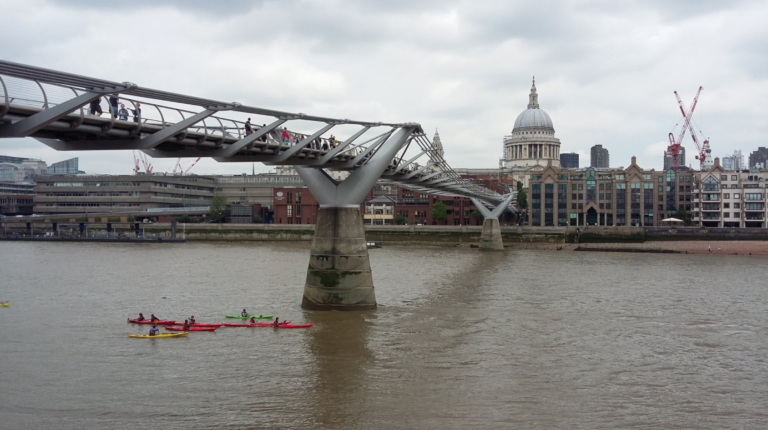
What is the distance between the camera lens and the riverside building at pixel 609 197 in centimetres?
10025

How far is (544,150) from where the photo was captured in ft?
504

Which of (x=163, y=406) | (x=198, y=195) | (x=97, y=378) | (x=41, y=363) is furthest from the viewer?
(x=198, y=195)

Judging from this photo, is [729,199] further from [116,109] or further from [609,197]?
[116,109]

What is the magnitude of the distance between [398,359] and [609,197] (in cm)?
8613

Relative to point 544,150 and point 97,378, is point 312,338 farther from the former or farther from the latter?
point 544,150

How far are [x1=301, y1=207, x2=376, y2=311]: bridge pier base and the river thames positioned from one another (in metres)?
0.81

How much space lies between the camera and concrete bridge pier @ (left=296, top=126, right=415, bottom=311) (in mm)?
29359

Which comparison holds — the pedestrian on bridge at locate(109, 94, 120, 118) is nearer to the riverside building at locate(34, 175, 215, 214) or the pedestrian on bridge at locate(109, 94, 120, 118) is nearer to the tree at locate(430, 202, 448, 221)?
the tree at locate(430, 202, 448, 221)

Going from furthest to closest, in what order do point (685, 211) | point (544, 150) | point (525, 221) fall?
point (544, 150)
point (525, 221)
point (685, 211)

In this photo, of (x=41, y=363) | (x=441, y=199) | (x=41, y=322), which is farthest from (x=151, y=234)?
(x=41, y=363)

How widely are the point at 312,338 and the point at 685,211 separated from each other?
8487 cm

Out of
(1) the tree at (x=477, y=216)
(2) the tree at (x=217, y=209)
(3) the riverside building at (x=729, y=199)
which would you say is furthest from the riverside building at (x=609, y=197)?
(2) the tree at (x=217, y=209)

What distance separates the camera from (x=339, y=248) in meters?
29.4

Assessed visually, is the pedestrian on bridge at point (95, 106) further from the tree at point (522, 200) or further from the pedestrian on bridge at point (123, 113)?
the tree at point (522, 200)
